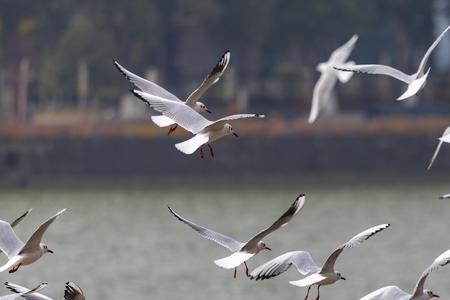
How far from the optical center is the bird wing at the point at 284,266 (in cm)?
1454

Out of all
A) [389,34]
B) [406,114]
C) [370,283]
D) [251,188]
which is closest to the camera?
[370,283]

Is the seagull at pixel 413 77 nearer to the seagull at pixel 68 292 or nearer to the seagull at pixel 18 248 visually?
the seagull at pixel 68 292

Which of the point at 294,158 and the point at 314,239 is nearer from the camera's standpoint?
the point at 314,239

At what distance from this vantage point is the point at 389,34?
410 feet

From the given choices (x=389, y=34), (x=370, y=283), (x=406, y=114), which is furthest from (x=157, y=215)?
(x=389, y=34)

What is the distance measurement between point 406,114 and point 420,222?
33.3 metres

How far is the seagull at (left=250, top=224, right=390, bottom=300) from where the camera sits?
14.7 m

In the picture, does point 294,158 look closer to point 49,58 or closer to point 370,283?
point 49,58

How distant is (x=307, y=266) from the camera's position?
618 inches

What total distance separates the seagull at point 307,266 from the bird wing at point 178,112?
132 cm

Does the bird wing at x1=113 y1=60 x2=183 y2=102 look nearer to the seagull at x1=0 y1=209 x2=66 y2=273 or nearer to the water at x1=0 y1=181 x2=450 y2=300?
the seagull at x1=0 y1=209 x2=66 y2=273

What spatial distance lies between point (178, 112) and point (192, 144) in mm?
377

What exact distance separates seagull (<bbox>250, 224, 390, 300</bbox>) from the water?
66.9 ft

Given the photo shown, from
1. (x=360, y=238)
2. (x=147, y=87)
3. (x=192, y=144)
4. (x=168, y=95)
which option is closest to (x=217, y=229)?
(x=168, y=95)
